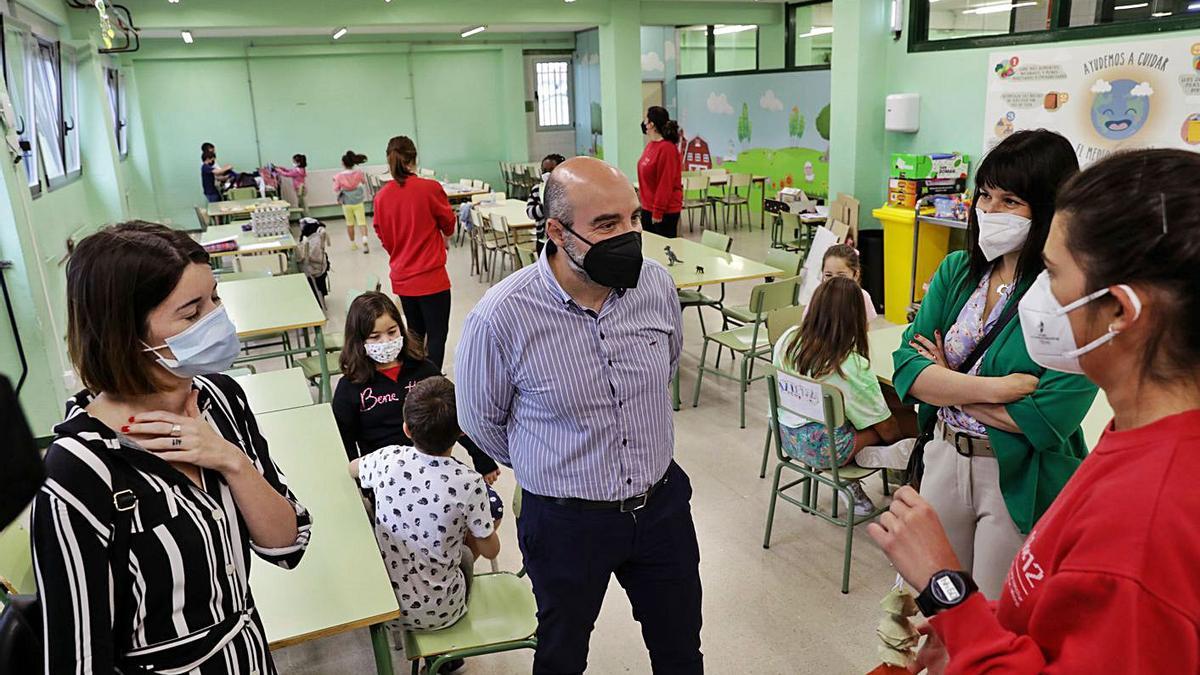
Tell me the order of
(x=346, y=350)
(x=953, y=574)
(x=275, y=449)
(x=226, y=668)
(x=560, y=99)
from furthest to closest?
(x=560, y=99) < (x=346, y=350) < (x=275, y=449) < (x=226, y=668) < (x=953, y=574)

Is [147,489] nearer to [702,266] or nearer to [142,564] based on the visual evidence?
[142,564]

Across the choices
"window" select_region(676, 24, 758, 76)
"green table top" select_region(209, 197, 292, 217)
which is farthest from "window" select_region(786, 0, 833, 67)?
"green table top" select_region(209, 197, 292, 217)

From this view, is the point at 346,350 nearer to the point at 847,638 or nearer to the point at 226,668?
the point at 226,668

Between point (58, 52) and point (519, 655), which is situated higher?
point (58, 52)

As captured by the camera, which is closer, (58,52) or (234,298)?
(234,298)

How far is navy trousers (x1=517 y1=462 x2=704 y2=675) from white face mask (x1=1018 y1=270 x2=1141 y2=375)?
3.47ft

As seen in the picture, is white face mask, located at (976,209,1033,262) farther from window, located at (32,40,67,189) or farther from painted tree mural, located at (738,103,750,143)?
painted tree mural, located at (738,103,750,143)

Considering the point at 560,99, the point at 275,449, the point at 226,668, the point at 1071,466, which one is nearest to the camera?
the point at 226,668

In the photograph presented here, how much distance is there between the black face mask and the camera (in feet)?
6.16

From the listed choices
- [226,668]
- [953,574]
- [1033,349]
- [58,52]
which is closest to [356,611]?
[226,668]

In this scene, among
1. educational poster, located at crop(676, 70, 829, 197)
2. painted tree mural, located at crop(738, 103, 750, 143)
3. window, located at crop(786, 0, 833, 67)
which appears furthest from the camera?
window, located at crop(786, 0, 833, 67)

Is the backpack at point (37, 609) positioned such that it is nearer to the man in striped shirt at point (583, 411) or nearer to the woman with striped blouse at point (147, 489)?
the woman with striped blouse at point (147, 489)

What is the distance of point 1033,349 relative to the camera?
115 centimetres

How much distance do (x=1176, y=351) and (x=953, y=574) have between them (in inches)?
15.5
